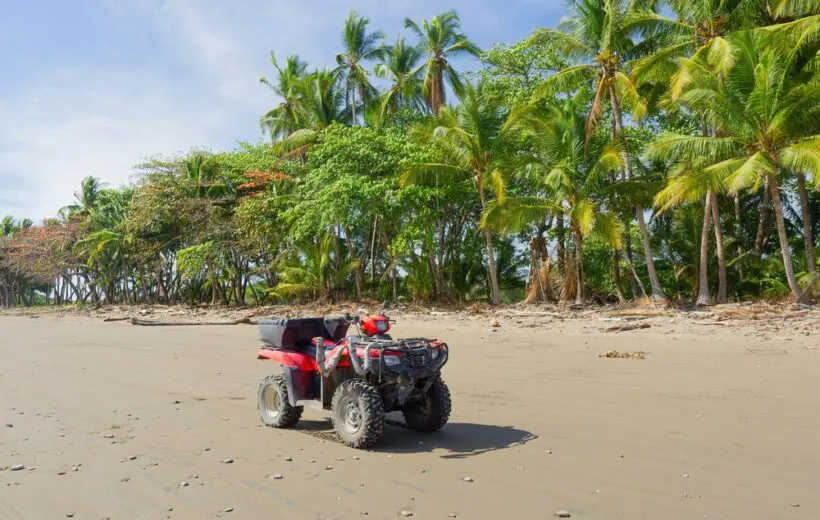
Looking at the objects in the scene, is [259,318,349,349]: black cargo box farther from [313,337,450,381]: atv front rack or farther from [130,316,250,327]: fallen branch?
[130,316,250,327]: fallen branch

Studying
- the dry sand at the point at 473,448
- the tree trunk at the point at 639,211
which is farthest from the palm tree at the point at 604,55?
the dry sand at the point at 473,448

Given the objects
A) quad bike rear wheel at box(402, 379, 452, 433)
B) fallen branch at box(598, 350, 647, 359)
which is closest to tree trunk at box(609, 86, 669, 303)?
fallen branch at box(598, 350, 647, 359)

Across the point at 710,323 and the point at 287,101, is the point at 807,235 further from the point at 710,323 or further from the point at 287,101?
the point at 287,101

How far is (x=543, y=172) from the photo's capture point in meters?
20.3

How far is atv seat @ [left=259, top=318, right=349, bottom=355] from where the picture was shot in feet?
20.1

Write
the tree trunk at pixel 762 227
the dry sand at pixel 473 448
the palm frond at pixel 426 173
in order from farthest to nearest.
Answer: the tree trunk at pixel 762 227 → the palm frond at pixel 426 173 → the dry sand at pixel 473 448

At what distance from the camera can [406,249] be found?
2398cm

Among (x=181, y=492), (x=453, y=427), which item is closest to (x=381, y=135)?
(x=453, y=427)

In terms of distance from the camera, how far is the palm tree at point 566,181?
1883cm

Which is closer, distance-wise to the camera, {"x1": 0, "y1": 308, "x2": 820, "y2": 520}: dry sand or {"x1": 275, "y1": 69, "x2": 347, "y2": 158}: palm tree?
{"x1": 0, "y1": 308, "x2": 820, "y2": 520}: dry sand

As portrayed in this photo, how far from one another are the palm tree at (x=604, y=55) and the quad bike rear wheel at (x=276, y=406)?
14664 mm

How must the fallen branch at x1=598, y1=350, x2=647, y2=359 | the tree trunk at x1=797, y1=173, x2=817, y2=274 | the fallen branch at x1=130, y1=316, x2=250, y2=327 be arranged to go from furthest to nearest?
the fallen branch at x1=130, y1=316, x2=250, y2=327 < the tree trunk at x1=797, y1=173, x2=817, y2=274 < the fallen branch at x1=598, y1=350, x2=647, y2=359

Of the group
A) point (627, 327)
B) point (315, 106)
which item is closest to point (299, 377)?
point (627, 327)

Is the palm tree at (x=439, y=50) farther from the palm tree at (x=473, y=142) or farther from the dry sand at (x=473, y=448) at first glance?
the dry sand at (x=473, y=448)
